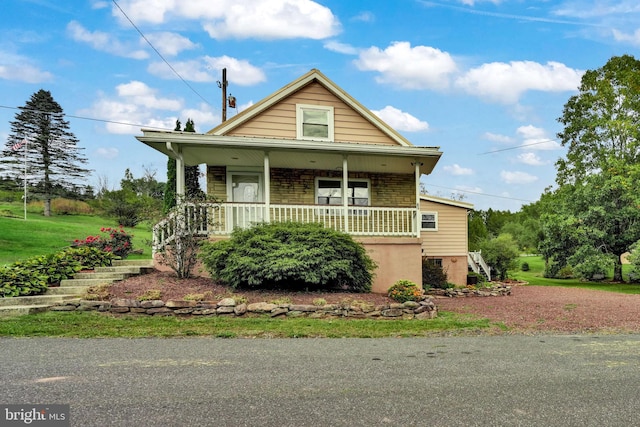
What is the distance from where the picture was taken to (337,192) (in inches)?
538

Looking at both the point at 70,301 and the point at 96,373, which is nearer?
the point at 96,373

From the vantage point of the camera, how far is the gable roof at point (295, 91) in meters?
12.6

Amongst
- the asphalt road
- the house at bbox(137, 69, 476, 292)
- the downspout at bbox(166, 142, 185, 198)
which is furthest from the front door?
the asphalt road

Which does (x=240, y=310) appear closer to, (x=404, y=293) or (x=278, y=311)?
(x=278, y=311)

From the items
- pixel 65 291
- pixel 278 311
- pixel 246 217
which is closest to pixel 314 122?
pixel 246 217

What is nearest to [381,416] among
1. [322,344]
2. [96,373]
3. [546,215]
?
[322,344]

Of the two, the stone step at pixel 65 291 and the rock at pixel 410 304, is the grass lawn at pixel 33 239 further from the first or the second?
the rock at pixel 410 304

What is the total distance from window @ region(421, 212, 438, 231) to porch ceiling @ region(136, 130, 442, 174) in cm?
472

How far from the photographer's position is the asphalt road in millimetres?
3109

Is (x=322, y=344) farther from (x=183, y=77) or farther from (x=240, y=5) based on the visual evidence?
(x=183, y=77)

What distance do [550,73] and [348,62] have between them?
456 inches

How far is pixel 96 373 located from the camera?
406 cm

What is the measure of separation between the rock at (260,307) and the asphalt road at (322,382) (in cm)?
153

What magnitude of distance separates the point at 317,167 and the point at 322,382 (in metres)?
9.96
